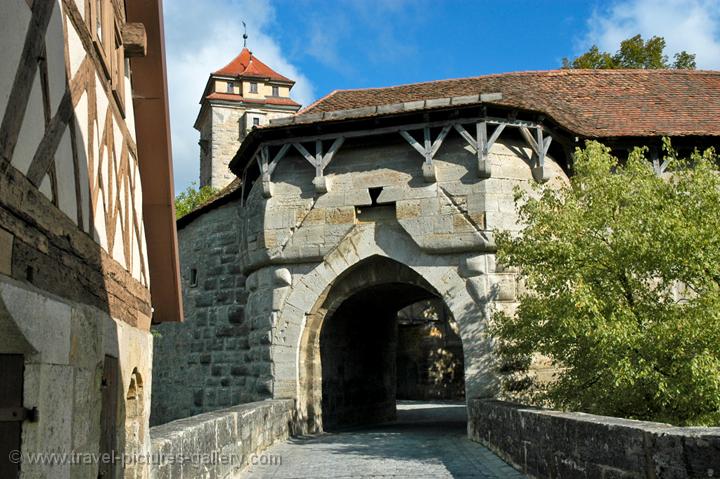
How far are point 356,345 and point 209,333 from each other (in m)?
2.83

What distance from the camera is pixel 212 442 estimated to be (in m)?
5.88

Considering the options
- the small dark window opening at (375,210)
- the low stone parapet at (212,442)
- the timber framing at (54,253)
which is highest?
the small dark window opening at (375,210)

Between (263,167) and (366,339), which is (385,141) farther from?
(366,339)


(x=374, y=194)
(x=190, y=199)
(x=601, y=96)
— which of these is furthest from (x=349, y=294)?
(x=190, y=199)

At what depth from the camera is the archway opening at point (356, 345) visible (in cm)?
1133

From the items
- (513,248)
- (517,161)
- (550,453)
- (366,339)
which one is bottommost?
(550,453)

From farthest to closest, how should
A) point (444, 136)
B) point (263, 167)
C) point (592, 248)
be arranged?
1. point (263, 167)
2. point (444, 136)
3. point (592, 248)

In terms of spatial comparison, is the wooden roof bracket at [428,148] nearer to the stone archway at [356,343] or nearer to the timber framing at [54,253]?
the stone archway at [356,343]

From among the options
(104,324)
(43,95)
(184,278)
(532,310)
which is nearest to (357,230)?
(532,310)

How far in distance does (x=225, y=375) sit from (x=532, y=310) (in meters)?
6.66

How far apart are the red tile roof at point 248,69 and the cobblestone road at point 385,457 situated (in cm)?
3381

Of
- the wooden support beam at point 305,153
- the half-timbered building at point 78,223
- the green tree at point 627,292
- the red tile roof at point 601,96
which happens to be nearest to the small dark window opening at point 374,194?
the wooden support beam at point 305,153

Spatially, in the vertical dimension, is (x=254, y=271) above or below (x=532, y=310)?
above

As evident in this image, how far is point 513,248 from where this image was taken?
337 inches
